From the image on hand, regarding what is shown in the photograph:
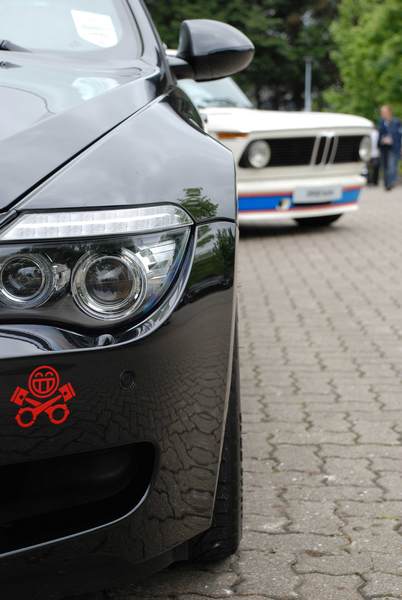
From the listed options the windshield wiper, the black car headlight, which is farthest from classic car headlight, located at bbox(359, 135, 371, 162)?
the black car headlight

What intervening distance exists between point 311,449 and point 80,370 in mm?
1960

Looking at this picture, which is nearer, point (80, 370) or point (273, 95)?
point (80, 370)

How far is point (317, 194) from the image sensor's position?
426 inches

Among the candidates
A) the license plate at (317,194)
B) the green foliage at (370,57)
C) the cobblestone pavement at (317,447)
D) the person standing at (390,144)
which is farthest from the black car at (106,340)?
the green foliage at (370,57)

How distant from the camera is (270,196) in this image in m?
10.4

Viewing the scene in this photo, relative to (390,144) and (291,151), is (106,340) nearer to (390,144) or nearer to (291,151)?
(291,151)

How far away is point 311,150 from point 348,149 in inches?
21.9

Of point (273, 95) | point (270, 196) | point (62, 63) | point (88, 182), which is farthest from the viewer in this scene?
point (273, 95)

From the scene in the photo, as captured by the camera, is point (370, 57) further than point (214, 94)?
Yes

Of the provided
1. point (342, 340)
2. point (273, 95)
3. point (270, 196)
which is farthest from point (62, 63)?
point (273, 95)

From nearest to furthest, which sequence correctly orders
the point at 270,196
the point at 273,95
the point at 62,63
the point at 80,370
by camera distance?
the point at 80,370, the point at 62,63, the point at 270,196, the point at 273,95

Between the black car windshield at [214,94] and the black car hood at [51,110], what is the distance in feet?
26.6

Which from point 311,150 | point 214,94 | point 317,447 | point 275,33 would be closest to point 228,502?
point 317,447

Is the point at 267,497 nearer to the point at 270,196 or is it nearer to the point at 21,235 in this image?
the point at 21,235
